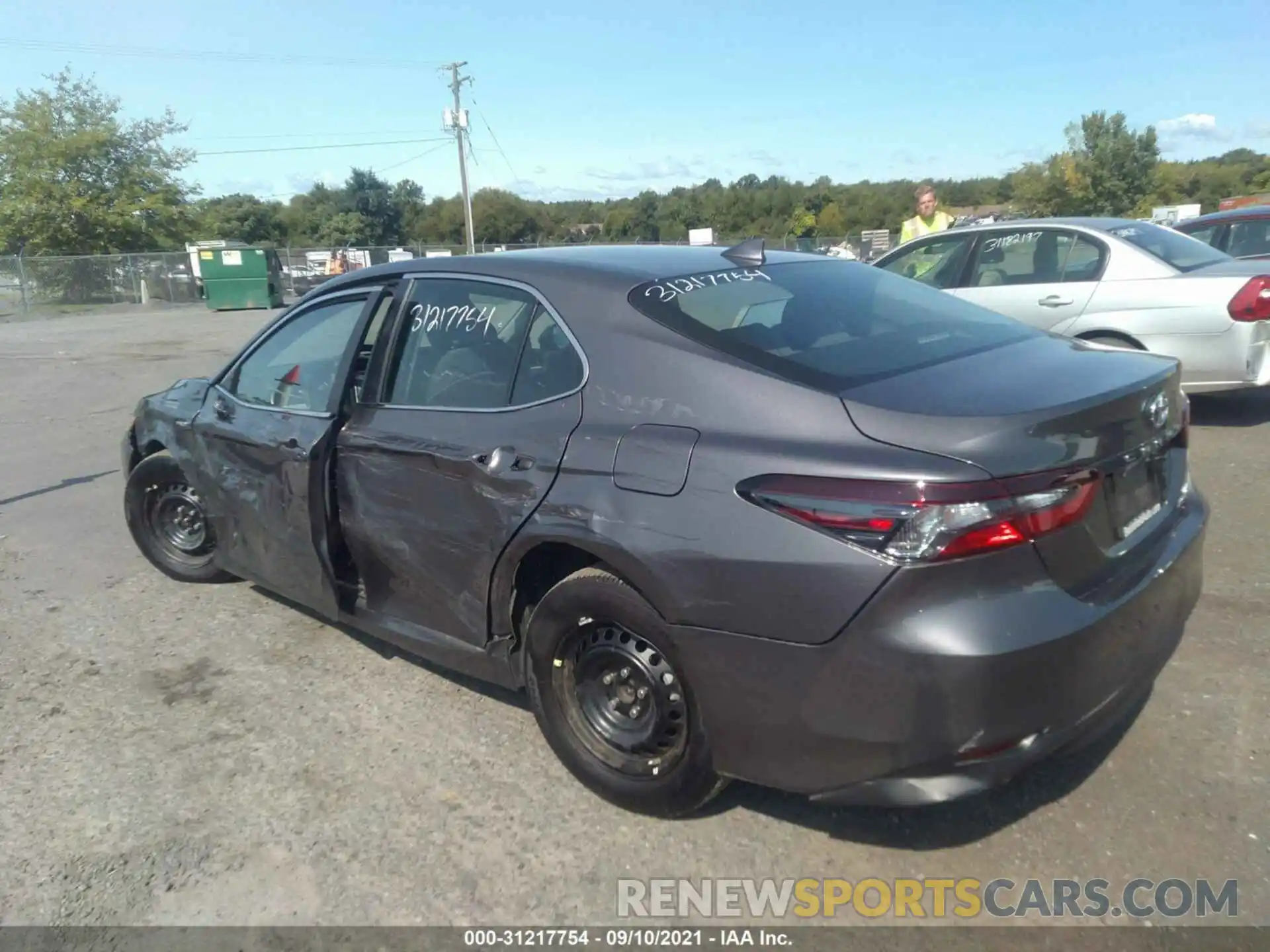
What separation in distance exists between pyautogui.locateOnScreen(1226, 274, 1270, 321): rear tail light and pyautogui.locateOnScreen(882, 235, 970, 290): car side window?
2039mm

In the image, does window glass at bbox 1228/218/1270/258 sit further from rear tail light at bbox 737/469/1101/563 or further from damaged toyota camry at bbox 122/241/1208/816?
rear tail light at bbox 737/469/1101/563

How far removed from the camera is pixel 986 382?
277cm

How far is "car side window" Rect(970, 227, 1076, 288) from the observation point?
7.59m

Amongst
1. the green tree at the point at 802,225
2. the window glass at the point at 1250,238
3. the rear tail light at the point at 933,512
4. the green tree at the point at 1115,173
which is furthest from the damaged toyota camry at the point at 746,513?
the green tree at the point at 1115,173

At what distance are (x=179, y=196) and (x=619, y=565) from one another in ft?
155

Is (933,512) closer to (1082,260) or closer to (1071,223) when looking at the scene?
(1082,260)

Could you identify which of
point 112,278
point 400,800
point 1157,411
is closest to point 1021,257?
point 1157,411

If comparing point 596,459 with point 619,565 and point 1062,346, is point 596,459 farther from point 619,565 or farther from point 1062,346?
point 1062,346

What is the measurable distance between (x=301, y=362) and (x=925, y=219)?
7361 millimetres

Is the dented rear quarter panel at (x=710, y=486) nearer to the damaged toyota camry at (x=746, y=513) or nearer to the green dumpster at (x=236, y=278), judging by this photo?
the damaged toyota camry at (x=746, y=513)

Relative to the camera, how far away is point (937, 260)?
8.34 metres

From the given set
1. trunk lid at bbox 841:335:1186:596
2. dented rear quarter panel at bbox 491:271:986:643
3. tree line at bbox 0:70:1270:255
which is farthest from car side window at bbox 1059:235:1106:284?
tree line at bbox 0:70:1270:255

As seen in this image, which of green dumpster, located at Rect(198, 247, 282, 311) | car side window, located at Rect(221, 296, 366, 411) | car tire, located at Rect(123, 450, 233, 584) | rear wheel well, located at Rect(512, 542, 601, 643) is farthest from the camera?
green dumpster, located at Rect(198, 247, 282, 311)

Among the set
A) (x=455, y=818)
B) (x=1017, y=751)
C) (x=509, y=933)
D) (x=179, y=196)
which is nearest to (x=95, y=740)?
(x=455, y=818)
